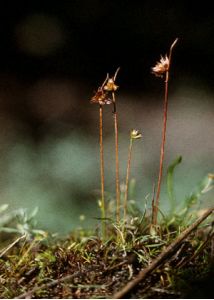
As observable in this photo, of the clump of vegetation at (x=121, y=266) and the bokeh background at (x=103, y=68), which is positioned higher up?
the bokeh background at (x=103, y=68)

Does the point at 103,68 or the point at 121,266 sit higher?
the point at 103,68

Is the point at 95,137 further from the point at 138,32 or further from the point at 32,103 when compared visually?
the point at 138,32

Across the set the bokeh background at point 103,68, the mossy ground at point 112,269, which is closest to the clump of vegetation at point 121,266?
the mossy ground at point 112,269

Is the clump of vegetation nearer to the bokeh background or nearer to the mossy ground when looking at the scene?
the mossy ground

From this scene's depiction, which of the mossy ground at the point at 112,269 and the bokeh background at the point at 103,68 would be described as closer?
the mossy ground at the point at 112,269

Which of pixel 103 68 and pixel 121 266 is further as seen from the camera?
pixel 103 68

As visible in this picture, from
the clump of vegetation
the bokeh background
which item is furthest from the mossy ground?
the bokeh background

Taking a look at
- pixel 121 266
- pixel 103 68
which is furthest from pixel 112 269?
pixel 103 68

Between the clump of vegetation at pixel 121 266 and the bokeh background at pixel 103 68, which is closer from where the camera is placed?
the clump of vegetation at pixel 121 266

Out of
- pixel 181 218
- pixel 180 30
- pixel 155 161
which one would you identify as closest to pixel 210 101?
pixel 180 30

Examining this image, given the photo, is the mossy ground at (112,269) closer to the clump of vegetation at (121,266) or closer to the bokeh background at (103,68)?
the clump of vegetation at (121,266)

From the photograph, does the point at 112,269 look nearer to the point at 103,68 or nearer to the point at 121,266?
the point at 121,266
